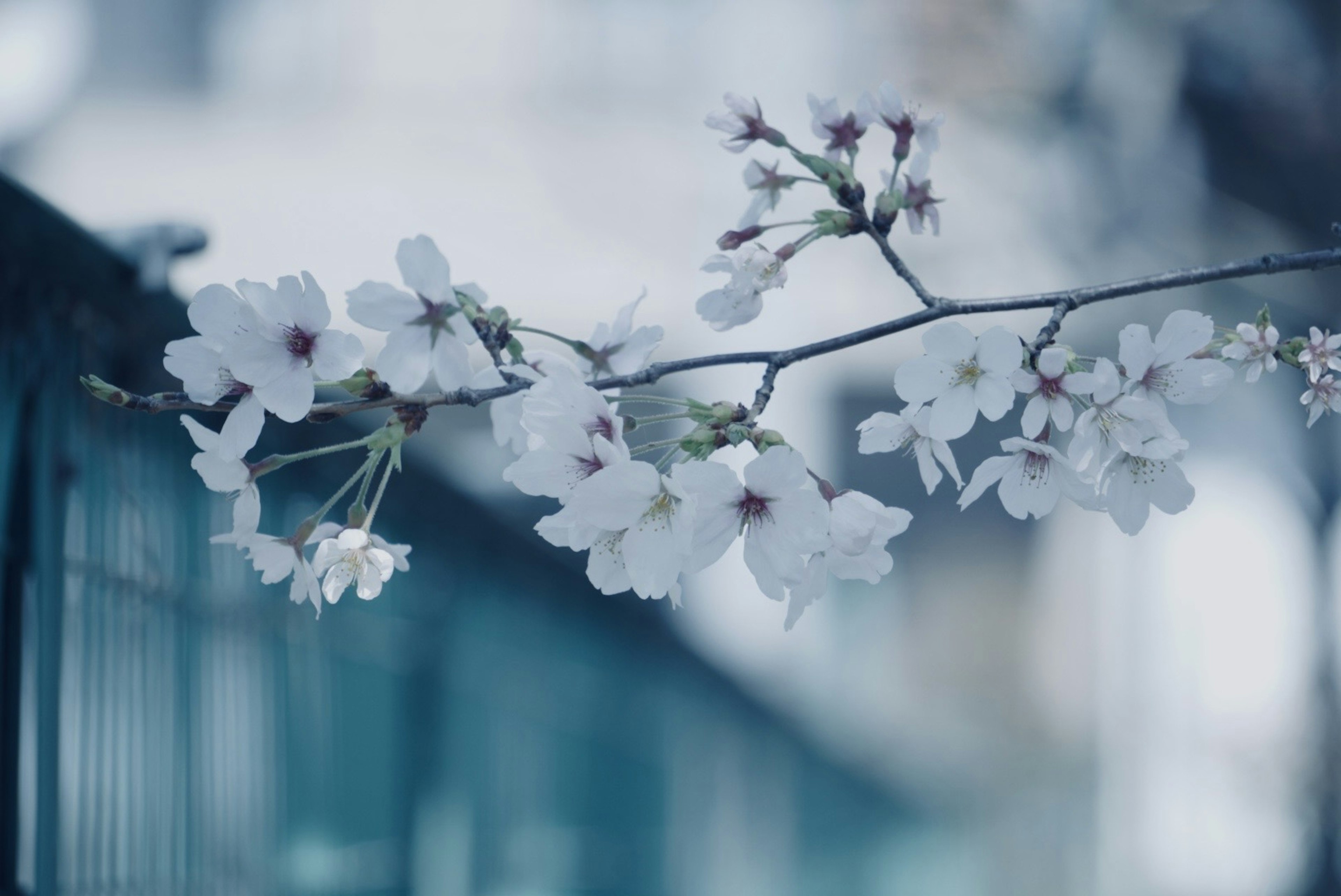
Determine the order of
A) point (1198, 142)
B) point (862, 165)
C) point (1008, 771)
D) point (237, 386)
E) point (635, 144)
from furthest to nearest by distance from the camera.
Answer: point (1008, 771), point (635, 144), point (862, 165), point (1198, 142), point (237, 386)

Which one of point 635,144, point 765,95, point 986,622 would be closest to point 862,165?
point 765,95

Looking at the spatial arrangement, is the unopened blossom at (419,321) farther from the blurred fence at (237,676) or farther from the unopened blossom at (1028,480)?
the blurred fence at (237,676)

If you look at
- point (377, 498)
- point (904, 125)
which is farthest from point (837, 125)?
point (377, 498)

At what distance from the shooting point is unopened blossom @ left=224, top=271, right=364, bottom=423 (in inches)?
22.4

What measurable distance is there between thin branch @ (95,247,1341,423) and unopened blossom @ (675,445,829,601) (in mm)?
37

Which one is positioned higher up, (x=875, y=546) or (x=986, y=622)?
(x=986, y=622)

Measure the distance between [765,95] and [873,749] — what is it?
3.82m

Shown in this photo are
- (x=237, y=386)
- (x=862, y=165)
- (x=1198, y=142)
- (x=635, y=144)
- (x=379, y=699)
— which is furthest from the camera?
(x=635, y=144)

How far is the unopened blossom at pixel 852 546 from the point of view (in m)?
0.58

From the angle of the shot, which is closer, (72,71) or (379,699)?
(379,699)

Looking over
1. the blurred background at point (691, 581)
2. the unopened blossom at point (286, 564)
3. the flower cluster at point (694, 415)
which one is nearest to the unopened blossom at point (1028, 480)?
the flower cluster at point (694, 415)

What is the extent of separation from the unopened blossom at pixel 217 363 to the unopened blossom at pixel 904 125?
1.35 feet

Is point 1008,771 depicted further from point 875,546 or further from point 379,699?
point 875,546

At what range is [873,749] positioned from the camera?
285 inches
